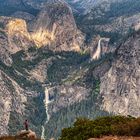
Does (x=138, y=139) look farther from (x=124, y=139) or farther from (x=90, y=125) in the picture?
(x=90, y=125)

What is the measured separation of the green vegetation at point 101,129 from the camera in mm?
101938

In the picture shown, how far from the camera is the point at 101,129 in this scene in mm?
103688

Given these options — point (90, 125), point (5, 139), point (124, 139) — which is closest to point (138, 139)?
point (124, 139)

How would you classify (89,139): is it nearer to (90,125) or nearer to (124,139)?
(124,139)

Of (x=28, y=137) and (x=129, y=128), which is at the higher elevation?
(x=129, y=128)

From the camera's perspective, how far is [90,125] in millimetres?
111375

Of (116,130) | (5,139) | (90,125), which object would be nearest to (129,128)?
(116,130)

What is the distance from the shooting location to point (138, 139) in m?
97.3

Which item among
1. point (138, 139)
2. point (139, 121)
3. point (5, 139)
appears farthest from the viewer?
point (5, 139)

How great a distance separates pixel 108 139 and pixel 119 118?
22250mm

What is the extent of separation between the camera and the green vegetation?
101938mm

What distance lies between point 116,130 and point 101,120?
1579 centimetres

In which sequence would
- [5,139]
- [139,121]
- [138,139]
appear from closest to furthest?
[138,139], [139,121], [5,139]

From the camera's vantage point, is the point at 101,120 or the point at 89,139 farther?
the point at 101,120
